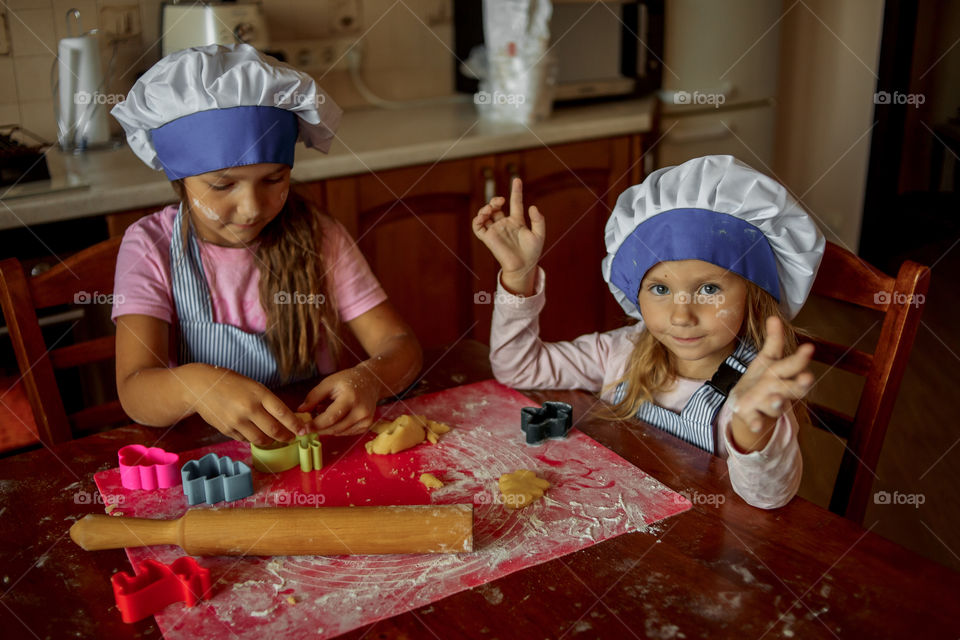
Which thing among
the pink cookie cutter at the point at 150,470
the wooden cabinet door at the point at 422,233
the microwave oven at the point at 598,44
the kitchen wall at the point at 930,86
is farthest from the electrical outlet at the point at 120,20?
the kitchen wall at the point at 930,86

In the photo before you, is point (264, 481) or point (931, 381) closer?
point (264, 481)

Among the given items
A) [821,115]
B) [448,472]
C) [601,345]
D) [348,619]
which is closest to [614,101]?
[821,115]

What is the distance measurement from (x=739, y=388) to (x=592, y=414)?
0.92 feet

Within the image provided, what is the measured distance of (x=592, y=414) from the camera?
115 cm

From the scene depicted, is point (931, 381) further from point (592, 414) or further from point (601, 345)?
point (592, 414)

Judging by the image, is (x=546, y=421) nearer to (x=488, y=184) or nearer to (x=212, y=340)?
(x=212, y=340)

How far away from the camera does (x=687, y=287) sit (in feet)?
3.75

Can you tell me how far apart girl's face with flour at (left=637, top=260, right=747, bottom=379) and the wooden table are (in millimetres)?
228

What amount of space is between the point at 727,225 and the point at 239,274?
2.40ft

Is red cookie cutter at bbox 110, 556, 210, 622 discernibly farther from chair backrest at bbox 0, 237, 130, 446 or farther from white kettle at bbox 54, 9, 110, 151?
white kettle at bbox 54, 9, 110, 151

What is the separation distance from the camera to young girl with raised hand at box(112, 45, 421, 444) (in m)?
1.11

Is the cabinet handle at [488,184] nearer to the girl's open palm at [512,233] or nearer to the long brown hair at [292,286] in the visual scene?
the long brown hair at [292,286]

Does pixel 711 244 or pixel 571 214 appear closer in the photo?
pixel 711 244

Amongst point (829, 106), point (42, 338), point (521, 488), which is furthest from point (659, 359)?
point (829, 106)
